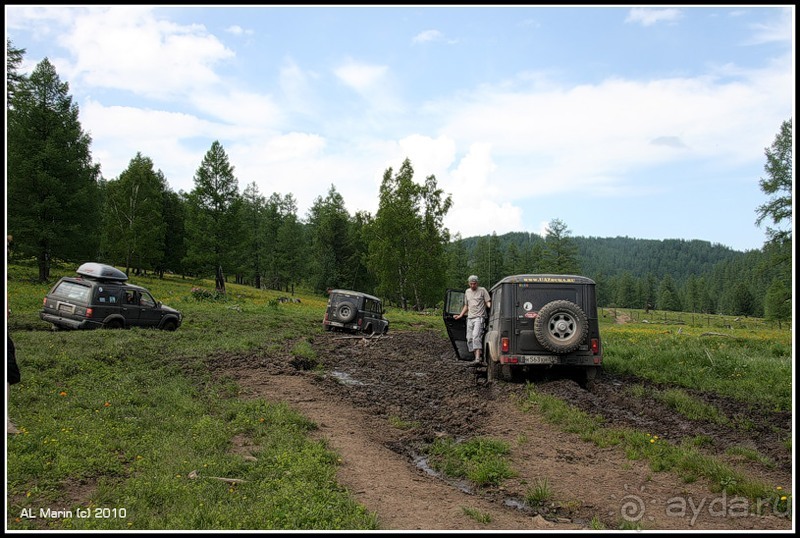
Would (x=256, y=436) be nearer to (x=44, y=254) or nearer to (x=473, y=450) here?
(x=473, y=450)

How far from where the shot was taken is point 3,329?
440cm

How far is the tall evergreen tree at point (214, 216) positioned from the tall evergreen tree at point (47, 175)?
13.4 metres

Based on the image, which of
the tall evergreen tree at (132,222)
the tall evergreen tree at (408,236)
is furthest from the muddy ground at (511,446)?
the tall evergreen tree at (132,222)

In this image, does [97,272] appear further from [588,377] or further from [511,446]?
[588,377]

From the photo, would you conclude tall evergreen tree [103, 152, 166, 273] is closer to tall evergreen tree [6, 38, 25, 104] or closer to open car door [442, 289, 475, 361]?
tall evergreen tree [6, 38, 25, 104]

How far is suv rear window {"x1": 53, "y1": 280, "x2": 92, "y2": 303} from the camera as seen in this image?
15969mm

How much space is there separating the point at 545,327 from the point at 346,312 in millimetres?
14290

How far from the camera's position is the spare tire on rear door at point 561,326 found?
9.59m

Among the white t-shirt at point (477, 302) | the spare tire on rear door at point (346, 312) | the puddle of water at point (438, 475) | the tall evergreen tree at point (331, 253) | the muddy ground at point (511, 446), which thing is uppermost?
the tall evergreen tree at point (331, 253)

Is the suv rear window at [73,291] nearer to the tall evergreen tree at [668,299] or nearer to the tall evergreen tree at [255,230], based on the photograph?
the tall evergreen tree at [255,230]

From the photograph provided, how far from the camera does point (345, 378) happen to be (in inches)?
505

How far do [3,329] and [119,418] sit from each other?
3.48 metres

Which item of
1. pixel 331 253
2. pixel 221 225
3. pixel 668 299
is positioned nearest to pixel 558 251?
pixel 331 253

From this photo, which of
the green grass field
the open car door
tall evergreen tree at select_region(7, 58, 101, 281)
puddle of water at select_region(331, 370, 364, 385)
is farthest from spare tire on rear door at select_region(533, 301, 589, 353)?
tall evergreen tree at select_region(7, 58, 101, 281)
